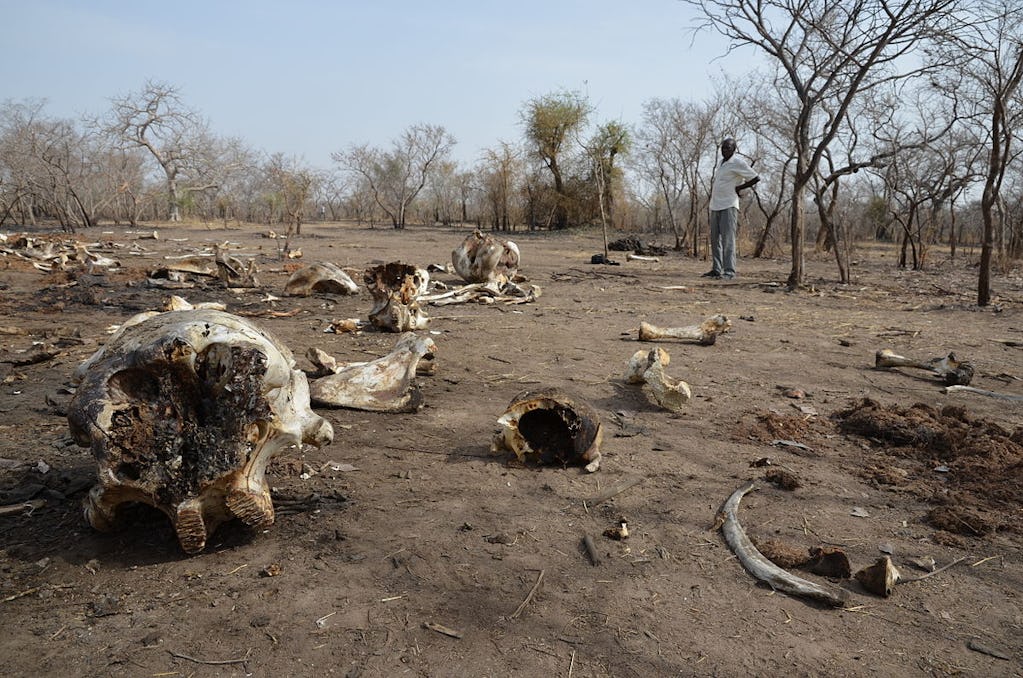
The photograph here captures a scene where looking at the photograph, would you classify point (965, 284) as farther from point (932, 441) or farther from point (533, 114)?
point (533, 114)

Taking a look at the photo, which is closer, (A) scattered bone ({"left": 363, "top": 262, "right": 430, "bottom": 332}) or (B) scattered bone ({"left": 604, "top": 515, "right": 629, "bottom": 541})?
(B) scattered bone ({"left": 604, "top": 515, "right": 629, "bottom": 541})

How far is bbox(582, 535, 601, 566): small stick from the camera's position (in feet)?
8.94

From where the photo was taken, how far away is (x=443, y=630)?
2262mm

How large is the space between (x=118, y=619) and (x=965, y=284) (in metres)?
15.3

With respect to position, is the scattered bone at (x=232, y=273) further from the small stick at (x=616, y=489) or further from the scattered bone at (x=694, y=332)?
the small stick at (x=616, y=489)

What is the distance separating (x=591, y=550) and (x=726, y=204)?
37.2ft

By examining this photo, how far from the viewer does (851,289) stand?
38.4 ft

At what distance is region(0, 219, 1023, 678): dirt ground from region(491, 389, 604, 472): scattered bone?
0.36ft

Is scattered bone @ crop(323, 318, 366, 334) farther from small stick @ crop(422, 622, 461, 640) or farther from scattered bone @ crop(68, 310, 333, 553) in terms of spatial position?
small stick @ crop(422, 622, 461, 640)

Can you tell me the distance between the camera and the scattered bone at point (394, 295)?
23.7ft

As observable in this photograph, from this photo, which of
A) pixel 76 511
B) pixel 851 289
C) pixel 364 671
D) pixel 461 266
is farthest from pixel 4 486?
pixel 851 289

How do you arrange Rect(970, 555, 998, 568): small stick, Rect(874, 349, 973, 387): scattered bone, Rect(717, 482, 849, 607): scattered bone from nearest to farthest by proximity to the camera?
1. Rect(717, 482, 849, 607): scattered bone
2. Rect(970, 555, 998, 568): small stick
3. Rect(874, 349, 973, 387): scattered bone

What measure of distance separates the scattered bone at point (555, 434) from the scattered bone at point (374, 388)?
1.02m

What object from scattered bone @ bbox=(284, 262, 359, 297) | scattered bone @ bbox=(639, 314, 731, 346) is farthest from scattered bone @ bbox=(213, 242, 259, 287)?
scattered bone @ bbox=(639, 314, 731, 346)
